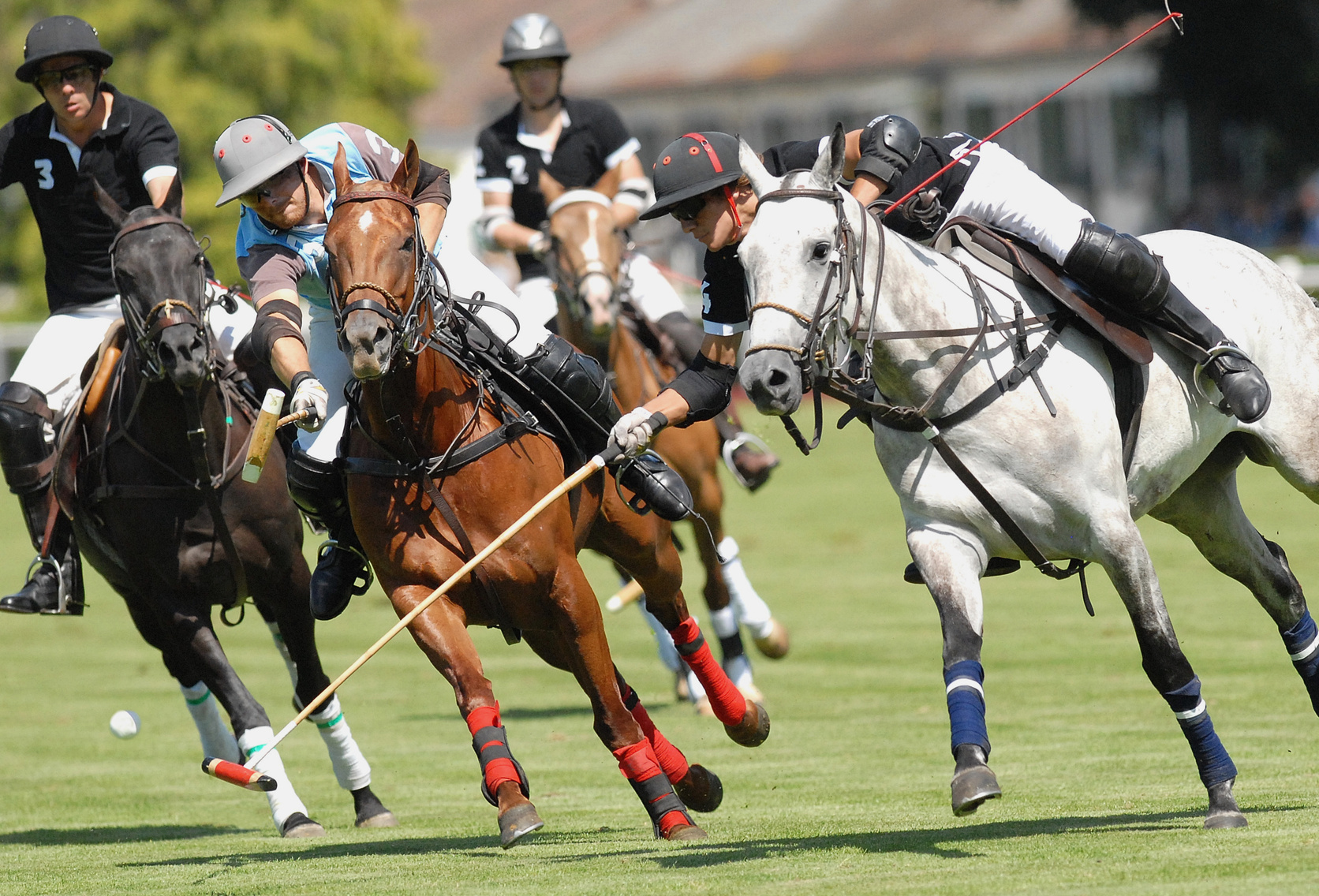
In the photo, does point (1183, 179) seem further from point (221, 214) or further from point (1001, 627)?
point (1001, 627)

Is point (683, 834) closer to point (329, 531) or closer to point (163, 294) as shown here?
point (329, 531)

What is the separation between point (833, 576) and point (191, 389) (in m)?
9.26

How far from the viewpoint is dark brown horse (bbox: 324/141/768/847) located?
6.12m

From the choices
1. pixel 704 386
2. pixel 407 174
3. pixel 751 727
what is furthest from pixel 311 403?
pixel 751 727

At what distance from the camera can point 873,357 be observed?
6223 millimetres

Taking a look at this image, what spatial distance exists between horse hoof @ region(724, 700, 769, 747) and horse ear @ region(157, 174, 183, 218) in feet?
10.4

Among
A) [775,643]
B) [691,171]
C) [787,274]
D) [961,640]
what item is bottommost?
[775,643]

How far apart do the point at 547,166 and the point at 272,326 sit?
475 centimetres

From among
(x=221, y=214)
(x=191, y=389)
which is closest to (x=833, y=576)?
(x=191, y=389)

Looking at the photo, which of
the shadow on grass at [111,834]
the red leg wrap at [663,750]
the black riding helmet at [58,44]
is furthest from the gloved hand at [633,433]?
the black riding helmet at [58,44]

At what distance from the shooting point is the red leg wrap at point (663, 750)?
23.4 feet

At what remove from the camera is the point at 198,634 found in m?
7.93

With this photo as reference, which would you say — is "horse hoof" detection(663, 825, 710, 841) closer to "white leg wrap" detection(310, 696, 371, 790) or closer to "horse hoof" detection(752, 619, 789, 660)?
"white leg wrap" detection(310, 696, 371, 790)

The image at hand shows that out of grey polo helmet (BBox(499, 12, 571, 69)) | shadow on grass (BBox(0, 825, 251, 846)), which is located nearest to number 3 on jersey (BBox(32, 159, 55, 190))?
shadow on grass (BBox(0, 825, 251, 846))
